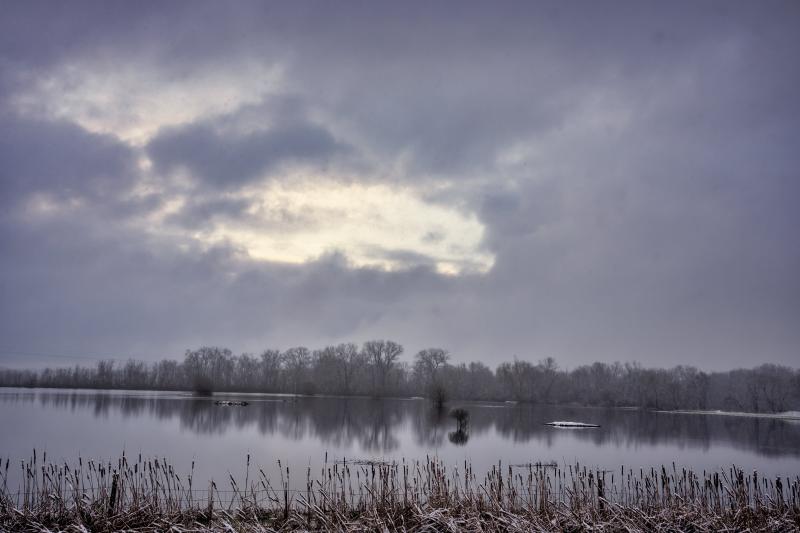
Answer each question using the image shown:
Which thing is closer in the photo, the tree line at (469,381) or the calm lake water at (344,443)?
the calm lake water at (344,443)

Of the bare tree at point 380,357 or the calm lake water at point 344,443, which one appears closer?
the calm lake water at point 344,443

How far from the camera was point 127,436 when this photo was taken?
32.9 m

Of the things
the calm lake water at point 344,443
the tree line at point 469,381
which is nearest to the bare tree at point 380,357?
the tree line at point 469,381

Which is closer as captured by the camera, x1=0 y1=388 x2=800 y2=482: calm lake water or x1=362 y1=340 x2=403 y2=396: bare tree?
x1=0 y1=388 x2=800 y2=482: calm lake water

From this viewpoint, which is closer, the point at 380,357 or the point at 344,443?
the point at 344,443

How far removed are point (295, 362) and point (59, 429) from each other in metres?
140

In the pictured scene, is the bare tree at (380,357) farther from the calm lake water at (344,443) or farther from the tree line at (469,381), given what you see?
the calm lake water at (344,443)

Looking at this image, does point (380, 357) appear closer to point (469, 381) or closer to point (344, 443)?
point (469, 381)

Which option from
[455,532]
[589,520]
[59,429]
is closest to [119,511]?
[455,532]

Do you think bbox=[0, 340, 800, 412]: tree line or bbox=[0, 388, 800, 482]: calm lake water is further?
bbox=[0, 340, 800, 412]: tree line

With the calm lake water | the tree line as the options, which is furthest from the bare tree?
the calm lake water

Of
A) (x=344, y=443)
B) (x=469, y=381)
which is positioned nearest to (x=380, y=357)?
(x=469, y=381)

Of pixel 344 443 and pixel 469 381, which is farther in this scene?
pixel 469 381

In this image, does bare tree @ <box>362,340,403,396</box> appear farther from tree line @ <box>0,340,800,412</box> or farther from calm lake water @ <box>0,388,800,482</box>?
calm lake water @ <box>0,388,800,482</box>
